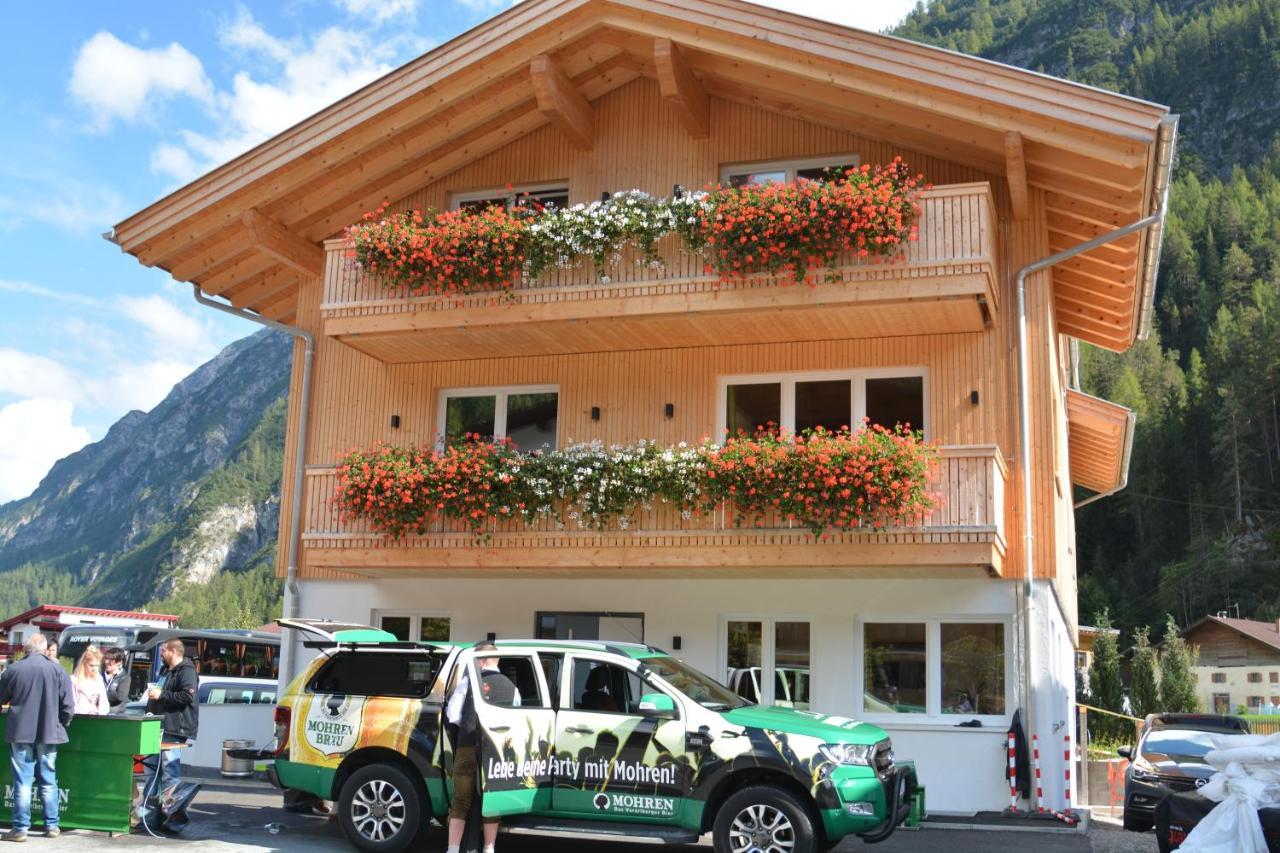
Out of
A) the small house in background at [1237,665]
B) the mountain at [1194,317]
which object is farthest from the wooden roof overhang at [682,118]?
the mountain at [1194,317]

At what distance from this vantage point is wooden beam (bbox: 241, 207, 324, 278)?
18.7 meters

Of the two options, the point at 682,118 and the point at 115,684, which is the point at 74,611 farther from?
the point at 682,118

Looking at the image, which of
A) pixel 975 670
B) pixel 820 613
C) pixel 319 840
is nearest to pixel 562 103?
pixel 820 613

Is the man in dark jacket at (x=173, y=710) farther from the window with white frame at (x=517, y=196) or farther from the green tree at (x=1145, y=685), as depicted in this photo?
the green tree at (x=1145, y=685)

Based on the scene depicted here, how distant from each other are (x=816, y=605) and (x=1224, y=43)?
173 meters

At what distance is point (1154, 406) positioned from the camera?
11969cm

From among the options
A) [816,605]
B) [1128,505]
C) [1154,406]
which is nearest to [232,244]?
[816,605]

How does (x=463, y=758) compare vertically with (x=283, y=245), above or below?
below

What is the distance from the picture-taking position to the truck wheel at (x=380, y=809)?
11.2m

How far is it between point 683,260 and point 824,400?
2.71 metres

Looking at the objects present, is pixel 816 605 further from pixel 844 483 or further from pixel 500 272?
pixel 500 272

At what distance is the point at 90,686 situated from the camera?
41.0 ft

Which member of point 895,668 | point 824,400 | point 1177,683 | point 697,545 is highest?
point 824,400

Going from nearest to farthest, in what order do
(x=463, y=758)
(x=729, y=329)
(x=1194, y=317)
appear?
(x=463, y=758), (x=729, y=329), (x=1194, y=317)
